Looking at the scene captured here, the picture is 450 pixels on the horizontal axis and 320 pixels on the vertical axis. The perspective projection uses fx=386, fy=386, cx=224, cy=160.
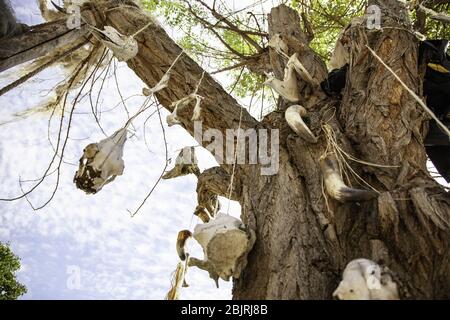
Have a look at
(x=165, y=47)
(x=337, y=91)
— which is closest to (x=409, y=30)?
(x=337, y=91)

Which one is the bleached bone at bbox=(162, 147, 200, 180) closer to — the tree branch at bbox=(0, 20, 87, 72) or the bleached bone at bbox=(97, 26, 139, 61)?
the bleached bone at bbox=(97, 26, 139, 61)

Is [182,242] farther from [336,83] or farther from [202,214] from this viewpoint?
[336,83]

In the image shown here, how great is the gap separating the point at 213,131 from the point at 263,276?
2.61ft

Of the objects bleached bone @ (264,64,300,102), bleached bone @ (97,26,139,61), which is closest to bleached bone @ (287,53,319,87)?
bleached bone @ (264,64,300,102)

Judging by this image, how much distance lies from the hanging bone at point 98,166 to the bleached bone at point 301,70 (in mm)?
899

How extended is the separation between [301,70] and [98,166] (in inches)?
40.2

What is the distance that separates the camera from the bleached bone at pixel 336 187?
114 centimetres

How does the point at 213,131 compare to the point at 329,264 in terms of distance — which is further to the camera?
the point at 213,131

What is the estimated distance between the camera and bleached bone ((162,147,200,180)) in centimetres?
171

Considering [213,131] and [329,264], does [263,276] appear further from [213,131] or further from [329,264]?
[213,131]

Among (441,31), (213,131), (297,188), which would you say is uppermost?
(441,31)

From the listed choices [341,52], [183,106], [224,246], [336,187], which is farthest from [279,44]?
[224,246]

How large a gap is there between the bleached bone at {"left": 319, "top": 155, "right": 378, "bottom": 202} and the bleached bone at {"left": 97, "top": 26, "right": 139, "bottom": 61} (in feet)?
3.00
